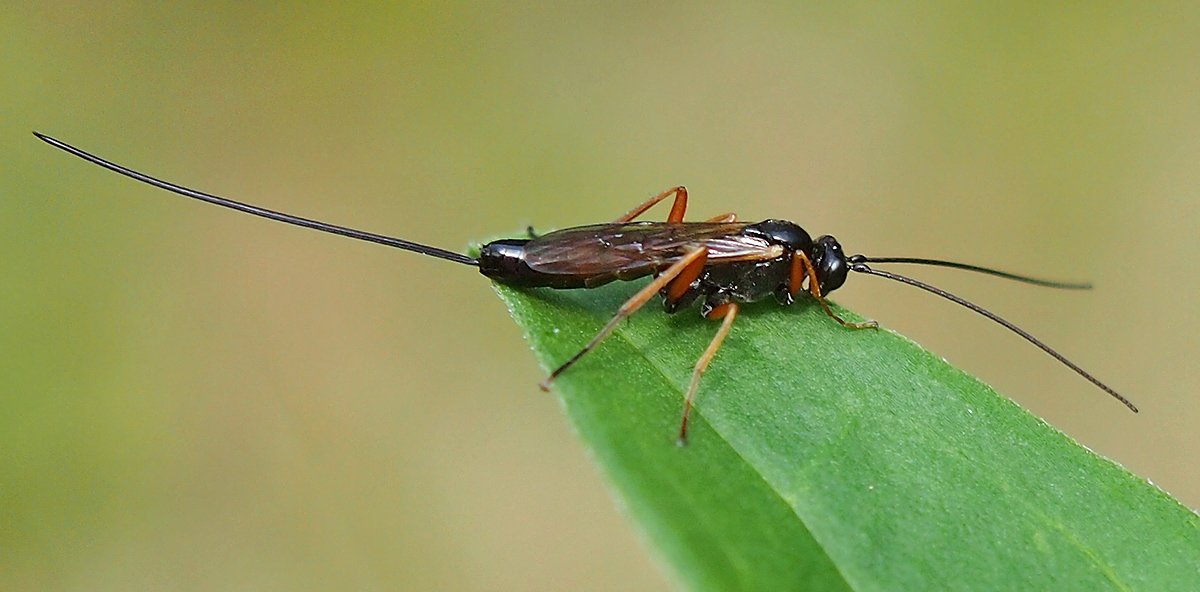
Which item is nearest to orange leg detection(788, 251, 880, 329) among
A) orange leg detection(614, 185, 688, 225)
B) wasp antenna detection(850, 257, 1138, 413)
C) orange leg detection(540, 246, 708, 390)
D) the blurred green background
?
wasp antenna detection(850, 257, 1138, 413)

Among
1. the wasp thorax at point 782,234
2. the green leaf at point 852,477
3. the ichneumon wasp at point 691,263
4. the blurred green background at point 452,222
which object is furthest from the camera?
the blurred green background at point 452,222

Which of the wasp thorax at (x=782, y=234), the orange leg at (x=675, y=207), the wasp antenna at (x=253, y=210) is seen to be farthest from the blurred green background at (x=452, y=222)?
the wasp antenna at (x=253, y=210)

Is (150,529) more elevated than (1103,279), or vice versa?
(150,529)

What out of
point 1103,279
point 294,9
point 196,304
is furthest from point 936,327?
point 294,9

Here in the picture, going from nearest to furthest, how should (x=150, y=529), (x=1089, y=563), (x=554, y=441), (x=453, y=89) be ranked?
(x=1089, y=563) < (x=150, y=529) < (x=554, y=441) < (x=453, y=89)

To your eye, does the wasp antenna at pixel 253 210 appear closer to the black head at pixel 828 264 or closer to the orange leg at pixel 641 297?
the orange leg at pixel 641 297

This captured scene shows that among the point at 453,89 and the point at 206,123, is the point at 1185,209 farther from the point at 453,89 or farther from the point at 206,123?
the point at 206,123
